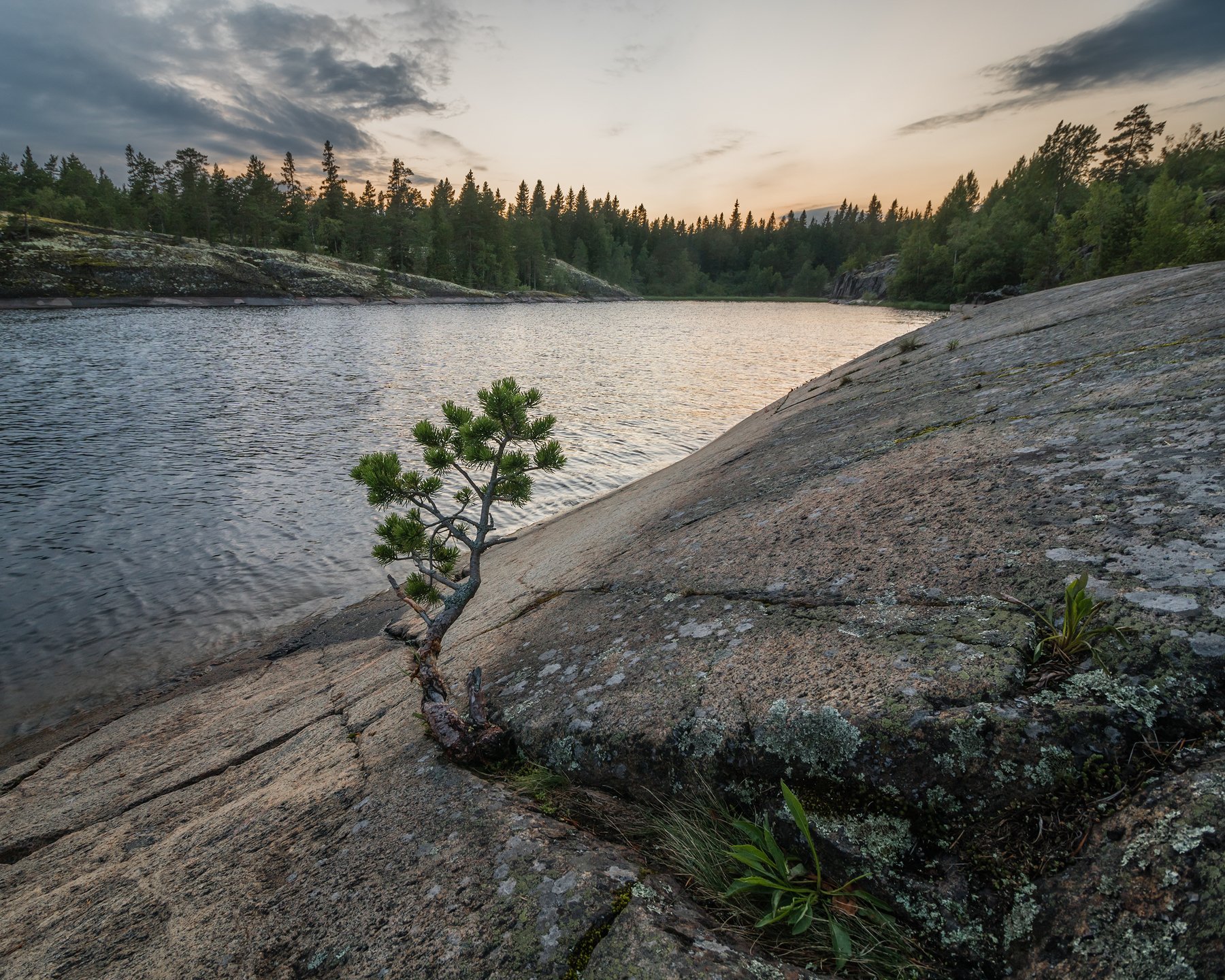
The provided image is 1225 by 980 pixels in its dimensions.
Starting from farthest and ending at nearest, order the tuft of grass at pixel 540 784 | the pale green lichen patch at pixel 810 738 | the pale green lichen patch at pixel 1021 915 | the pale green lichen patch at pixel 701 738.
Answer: the tuft of grass at pixel 540 784
the pale green lichen patch at pixel 701 738
the pale green lichen patch at pixel 810 738
the pale green lichen patch at pixel 1021 915

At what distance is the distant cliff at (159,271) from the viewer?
180 ft

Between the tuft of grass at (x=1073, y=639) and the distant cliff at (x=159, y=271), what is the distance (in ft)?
255

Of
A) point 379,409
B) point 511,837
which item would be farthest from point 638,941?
point 379,409

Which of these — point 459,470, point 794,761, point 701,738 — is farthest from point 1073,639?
point 459,470

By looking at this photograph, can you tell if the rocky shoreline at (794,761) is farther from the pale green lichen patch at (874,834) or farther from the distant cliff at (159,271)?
the distant cliff at (159,271)

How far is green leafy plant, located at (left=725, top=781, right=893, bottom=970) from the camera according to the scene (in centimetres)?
206

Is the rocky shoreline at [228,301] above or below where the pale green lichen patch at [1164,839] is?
above

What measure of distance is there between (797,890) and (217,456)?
19144mm

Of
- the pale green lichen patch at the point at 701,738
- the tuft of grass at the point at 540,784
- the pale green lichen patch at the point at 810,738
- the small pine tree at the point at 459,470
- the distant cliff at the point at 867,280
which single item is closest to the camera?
the pale green lichen patch at the point at 810,738

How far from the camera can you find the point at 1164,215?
43719mm

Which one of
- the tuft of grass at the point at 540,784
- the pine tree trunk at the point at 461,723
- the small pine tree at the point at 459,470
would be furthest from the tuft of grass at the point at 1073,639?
the small pine tree at the point at 459,470

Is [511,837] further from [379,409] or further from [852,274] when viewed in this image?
[852,274]

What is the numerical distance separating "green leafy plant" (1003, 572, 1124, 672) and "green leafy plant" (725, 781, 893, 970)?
4.08ft

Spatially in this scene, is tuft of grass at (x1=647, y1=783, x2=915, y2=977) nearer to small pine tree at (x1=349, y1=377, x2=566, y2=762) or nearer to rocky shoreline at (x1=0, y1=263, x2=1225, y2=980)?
rocky shoreline at (x1=0, y1=263, x2=1225, y2=980)
